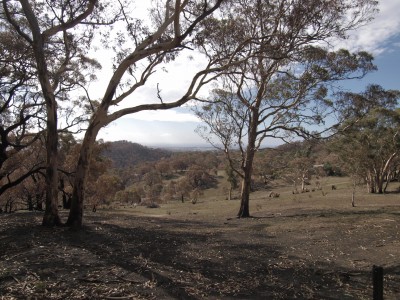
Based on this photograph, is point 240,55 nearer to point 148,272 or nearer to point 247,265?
point 247,265

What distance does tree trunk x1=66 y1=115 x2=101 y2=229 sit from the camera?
8719mm

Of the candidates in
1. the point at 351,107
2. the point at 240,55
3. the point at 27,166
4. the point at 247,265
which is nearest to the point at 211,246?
the point at 247,265

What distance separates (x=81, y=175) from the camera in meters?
8.71

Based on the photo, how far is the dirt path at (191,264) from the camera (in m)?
4.55

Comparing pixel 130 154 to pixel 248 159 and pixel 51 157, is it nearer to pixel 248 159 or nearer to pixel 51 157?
pixel 248 159

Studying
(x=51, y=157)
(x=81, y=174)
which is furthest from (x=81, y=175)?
(x=51, y=157)

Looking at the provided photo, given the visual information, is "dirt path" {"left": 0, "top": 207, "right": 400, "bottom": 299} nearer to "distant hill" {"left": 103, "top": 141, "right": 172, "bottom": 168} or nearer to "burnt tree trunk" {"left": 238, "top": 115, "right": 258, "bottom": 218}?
"burnt tree trunk" {"left": 238, "top": 115, "right": 258, "bottom": 218}

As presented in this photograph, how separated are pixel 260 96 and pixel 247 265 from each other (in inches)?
419

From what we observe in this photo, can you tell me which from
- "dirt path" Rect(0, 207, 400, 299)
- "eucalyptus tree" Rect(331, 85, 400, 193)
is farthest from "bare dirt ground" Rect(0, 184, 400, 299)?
"eucalyptus tree" Rect(331, 85, 400, 193)

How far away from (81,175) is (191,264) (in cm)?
403

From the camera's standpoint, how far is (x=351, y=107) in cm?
1688

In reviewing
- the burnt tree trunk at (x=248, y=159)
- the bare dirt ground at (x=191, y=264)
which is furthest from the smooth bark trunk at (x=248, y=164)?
the bare dirt ground at (x=191, y=264)

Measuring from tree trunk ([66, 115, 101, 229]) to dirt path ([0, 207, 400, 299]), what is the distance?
44 cm

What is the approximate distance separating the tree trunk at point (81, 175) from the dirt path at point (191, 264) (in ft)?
1.44
